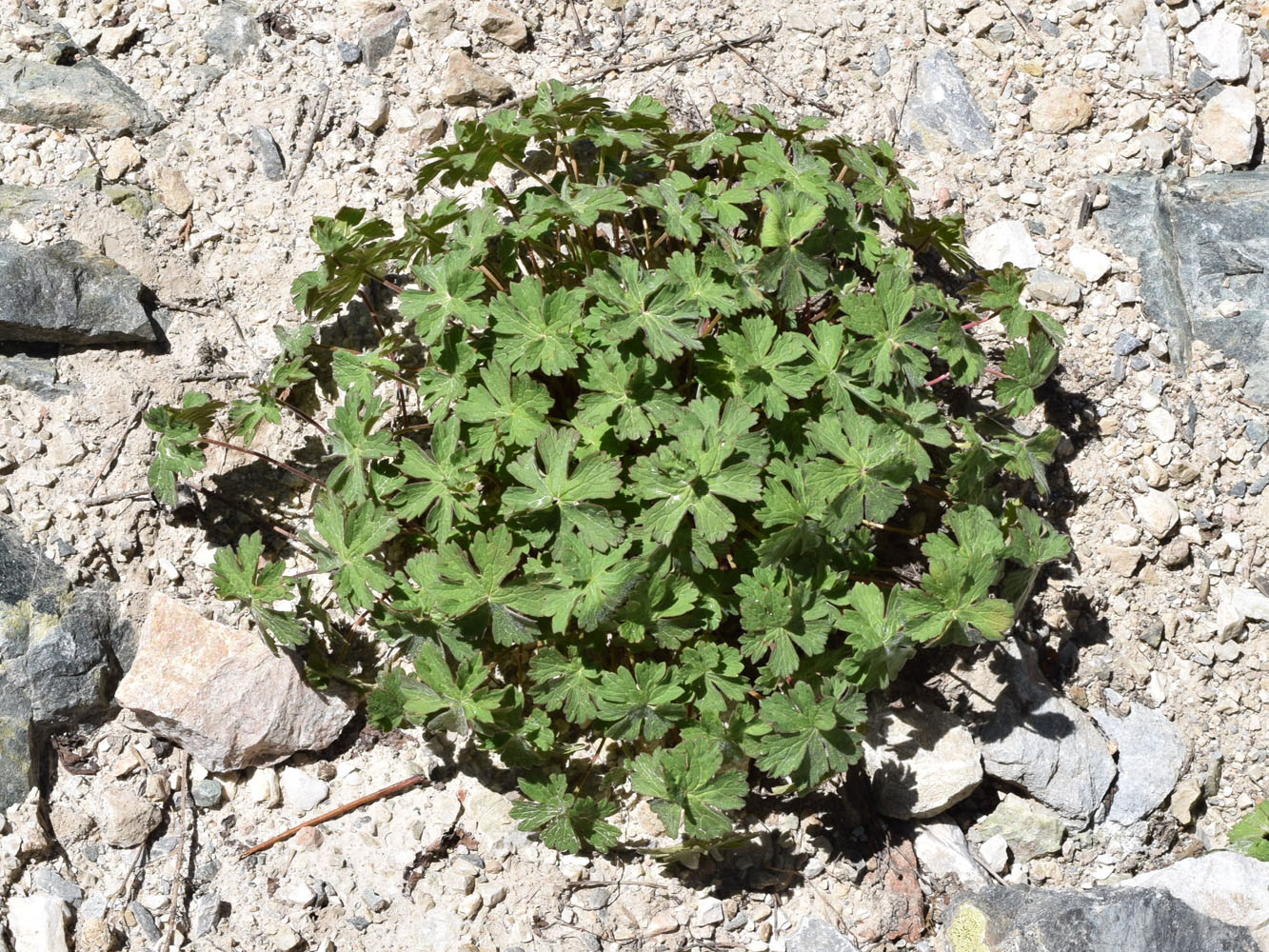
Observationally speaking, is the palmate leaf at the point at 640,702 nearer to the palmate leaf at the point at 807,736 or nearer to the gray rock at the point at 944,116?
the palmate leaf at the point at 807,736

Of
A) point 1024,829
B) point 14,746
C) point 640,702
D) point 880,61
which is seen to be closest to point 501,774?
point 640,702

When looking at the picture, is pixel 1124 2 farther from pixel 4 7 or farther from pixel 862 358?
pixel 4 7

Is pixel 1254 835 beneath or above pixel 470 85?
beneath

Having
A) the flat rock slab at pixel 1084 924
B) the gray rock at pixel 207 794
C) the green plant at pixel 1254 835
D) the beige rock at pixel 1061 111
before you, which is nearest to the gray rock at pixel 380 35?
the beige rock at pixel 1061 111

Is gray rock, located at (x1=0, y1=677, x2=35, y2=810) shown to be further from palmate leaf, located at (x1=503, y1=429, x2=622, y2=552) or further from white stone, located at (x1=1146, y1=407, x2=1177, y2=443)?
white stone, located at (x1=1146, y1=407, x2=1177, y2=443)

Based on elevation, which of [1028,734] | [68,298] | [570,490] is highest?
[570,490]

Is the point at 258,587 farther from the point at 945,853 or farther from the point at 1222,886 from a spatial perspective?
the point at 1222,886

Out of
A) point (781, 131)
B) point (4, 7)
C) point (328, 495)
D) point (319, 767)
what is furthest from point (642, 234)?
point (4, 7)
